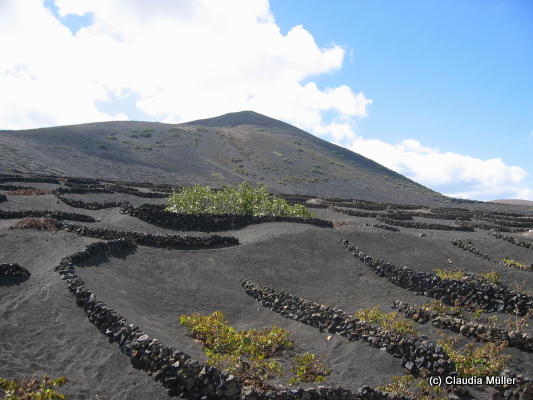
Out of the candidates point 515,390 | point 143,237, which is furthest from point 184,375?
point 143,237

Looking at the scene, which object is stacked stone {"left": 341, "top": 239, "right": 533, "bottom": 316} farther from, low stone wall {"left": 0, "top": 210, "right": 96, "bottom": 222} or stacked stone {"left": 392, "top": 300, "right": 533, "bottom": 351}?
low stone wall {"left": 0, "top": 210, "right": 96, "bottom": 222}

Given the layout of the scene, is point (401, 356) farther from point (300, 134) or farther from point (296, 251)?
point (300, 134)

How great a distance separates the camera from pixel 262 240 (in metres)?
16.0

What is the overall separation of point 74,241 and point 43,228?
2.20m

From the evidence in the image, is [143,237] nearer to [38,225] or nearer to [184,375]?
[38,225]

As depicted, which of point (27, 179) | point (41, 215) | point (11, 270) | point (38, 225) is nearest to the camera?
point (11, 270)

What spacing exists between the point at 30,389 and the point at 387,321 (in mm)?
6887

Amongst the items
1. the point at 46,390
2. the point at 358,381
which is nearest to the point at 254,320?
the point at 358,381

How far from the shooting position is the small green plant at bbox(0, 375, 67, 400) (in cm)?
525

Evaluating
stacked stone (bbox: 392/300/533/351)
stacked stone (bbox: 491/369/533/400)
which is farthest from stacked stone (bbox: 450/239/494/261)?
stacked stone (bbox: 491/369/533/400)

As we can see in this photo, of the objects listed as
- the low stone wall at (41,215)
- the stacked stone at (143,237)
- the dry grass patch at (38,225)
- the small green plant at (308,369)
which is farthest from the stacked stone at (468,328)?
the low stone wall at (41,215)

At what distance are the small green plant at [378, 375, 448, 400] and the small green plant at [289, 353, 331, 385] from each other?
1020mm

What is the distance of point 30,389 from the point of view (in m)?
5.49

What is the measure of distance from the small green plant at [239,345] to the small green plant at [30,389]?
2330mm
